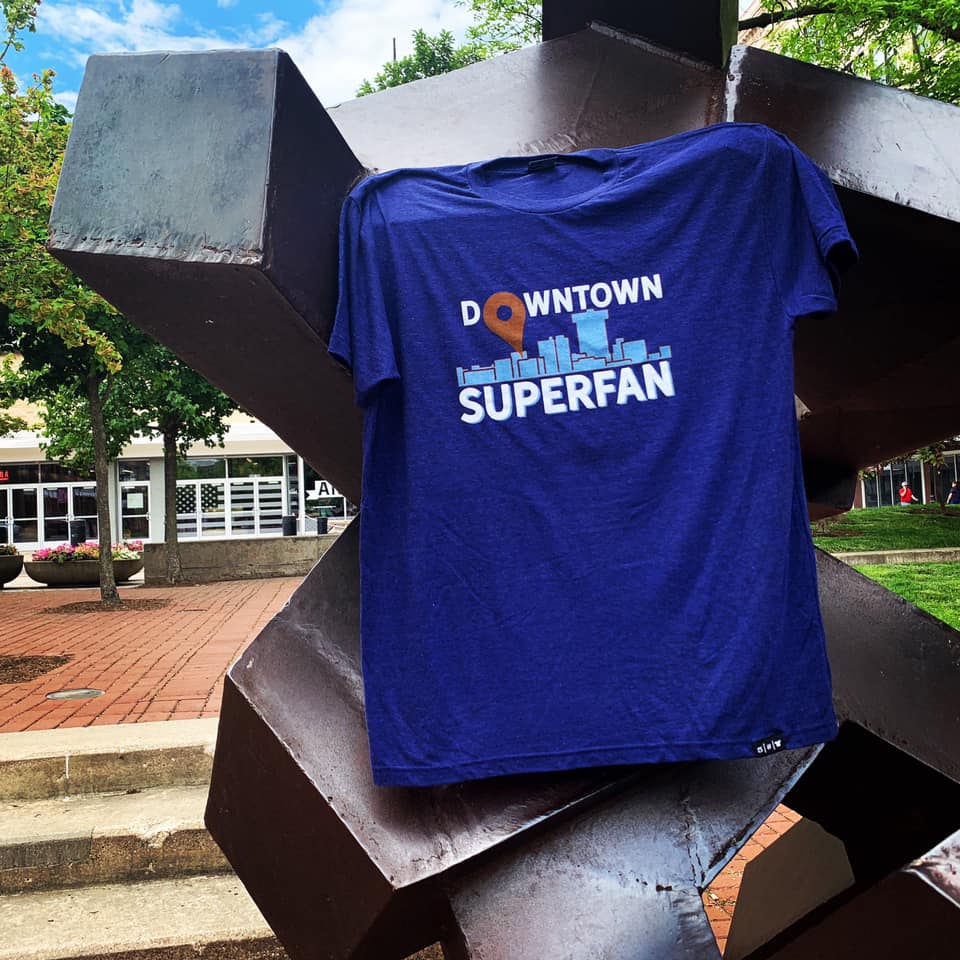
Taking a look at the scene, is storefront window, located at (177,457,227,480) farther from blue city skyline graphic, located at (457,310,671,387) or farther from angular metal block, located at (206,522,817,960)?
blue city skyline graphic, located at (457,310,671,387)

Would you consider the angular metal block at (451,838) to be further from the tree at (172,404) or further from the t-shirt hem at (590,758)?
the tree at (172,404)

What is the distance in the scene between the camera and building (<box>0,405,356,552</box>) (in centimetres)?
2577

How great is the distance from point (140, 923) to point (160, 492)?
78.1 ft

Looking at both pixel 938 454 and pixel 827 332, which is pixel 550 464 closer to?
pixel 827 332

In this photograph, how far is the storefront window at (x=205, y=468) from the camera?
26047 mm

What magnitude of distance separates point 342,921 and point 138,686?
5556 mm

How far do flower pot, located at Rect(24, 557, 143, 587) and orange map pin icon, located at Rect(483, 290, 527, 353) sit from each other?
15888mm

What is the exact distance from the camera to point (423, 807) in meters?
1.65

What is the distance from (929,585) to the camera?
9.32 m

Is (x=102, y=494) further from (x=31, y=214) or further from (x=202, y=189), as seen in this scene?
(x=202, y=189)

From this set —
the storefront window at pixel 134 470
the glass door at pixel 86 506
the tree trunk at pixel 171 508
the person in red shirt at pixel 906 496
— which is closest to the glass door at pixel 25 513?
the glass door at pixel 86 506

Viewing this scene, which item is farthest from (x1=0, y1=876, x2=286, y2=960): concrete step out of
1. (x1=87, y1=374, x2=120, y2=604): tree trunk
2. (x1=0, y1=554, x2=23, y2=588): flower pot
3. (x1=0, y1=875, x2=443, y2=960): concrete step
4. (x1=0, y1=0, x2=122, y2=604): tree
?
(x1=0, y1=554, x2=23, y2=588): flower pot

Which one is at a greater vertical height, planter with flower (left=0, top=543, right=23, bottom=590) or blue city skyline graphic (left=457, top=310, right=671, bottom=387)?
blue city skyline graphic (left=457, top=310, right=671, bottom=387)

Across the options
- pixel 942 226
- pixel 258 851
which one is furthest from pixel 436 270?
pixel 258 851
